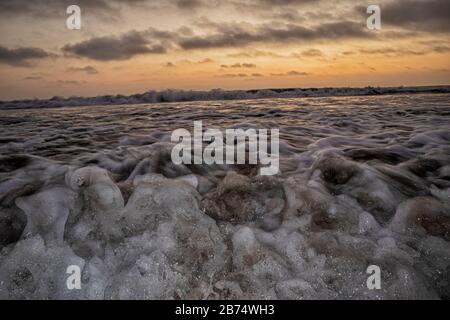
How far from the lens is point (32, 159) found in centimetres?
442

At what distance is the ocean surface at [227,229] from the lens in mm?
2172

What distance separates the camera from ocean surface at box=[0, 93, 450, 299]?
2172 mm
